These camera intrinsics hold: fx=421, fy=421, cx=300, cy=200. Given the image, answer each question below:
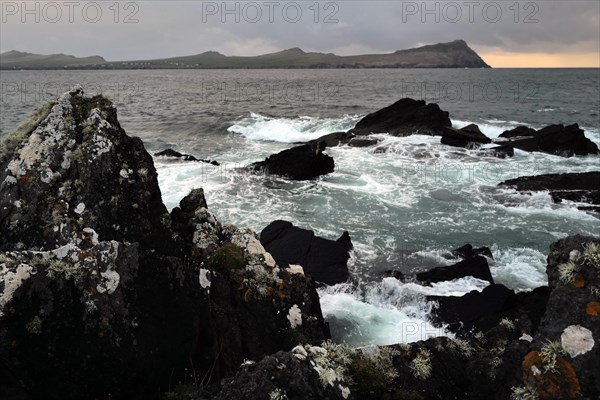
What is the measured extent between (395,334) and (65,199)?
31.5ft

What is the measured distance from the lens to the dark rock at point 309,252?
15977mm

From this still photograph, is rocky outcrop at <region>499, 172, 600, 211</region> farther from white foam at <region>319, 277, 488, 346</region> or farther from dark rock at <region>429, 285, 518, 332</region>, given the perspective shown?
Result: dark rock at <region>429, 285, 518, 332</region>

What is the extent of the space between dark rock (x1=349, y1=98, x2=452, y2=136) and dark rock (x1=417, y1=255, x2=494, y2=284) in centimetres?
2839

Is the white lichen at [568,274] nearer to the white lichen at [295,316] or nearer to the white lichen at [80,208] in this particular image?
the white lichen at [295,316]

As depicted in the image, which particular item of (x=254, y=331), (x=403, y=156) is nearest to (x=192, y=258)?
(x=254, y=331)

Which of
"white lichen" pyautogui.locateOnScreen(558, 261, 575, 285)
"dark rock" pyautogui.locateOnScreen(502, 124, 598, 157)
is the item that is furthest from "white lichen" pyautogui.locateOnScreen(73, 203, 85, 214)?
"dark rock" pyautogui.locateOnScreen(502, 124, 598, 157)

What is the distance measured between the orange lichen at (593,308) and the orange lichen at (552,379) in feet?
2.36

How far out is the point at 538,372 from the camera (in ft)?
15.4

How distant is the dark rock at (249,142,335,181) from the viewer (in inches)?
1172

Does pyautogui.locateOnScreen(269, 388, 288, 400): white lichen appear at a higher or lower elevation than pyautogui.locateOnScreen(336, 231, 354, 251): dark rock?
higher

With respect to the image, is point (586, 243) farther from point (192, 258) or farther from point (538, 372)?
point (192, 258)

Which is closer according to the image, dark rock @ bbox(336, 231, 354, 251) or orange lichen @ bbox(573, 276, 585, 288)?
orange lichen @ bbox(573, 276, 585, 288)

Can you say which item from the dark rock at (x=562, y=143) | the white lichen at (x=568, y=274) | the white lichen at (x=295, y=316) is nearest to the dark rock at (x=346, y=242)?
the white lichen at (x=295, y=316)

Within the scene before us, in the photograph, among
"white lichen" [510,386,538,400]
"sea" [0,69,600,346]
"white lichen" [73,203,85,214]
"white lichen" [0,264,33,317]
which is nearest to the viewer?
"white lichen" [510,386,538,400]
